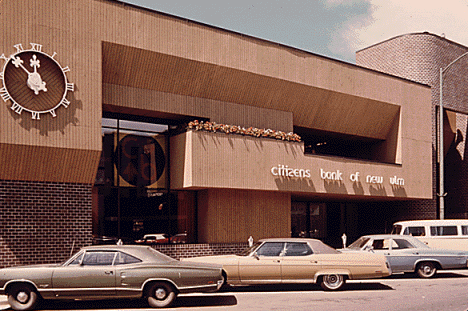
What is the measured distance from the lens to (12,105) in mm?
16422

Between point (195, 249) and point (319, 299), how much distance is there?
9.08 m

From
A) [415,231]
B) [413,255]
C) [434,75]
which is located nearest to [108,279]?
[413,255]

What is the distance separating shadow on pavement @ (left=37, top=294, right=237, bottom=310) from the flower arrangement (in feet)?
27.8

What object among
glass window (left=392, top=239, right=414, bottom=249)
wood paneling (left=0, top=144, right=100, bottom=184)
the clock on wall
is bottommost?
glass window (left=392, top=239, right=414, bottom=249)

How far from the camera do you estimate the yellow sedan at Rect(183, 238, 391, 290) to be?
46.1 ft

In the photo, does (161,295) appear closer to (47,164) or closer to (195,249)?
(47,164)

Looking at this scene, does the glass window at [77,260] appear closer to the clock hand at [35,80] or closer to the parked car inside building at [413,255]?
the clock hand at [35,80]

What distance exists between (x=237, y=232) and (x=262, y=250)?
7.98 metres

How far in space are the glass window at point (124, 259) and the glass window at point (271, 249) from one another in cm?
376

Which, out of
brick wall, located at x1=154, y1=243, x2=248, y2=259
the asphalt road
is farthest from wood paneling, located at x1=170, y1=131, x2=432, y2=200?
the asphalt road

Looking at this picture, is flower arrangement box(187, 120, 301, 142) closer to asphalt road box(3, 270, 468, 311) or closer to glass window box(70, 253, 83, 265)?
asphalt road box(3, 270, 468, 311)

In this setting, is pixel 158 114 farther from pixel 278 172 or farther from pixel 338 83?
pixel 338 83

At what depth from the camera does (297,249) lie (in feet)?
47.5

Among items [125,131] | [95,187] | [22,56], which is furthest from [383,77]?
[22,56]
